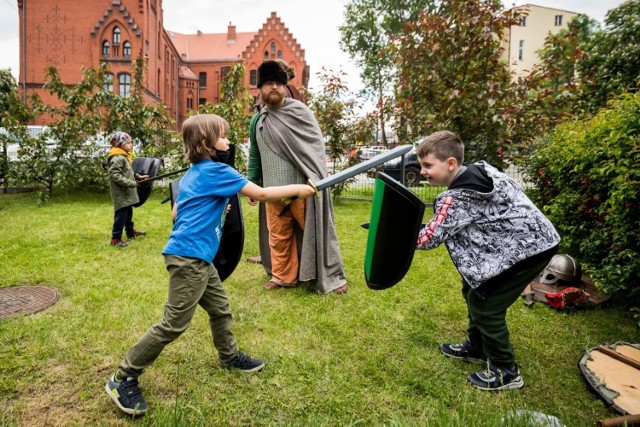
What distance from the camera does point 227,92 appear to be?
12211 mm

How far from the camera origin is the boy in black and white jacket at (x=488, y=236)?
2605 millimetres

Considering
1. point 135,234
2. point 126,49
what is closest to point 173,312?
point 135,234

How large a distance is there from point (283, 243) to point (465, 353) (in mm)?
2203

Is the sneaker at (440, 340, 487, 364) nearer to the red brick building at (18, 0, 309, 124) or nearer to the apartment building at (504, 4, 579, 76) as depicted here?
the red brick building at (18, 0, 309, 124)

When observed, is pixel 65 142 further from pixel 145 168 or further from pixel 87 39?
pixel 87 39

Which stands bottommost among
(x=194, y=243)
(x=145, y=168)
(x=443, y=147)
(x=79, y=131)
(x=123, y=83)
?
(x=194, y=243)

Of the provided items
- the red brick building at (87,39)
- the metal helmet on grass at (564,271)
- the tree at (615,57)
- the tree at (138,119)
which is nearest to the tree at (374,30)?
the red brick building at (87,39)

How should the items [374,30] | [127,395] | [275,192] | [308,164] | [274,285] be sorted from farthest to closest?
[374,30] < [274,285] < [308,164] < [275,192] < [127,395]

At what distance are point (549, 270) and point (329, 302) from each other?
7.49ft

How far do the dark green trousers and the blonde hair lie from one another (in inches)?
74.1

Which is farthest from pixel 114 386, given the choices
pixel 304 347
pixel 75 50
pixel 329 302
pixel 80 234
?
pixel 75 50

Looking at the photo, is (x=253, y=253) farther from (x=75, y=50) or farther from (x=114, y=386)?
(x=75, y=50)

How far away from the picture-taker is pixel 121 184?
21.1 feet

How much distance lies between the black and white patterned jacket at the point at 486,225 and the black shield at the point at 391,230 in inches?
6.4
